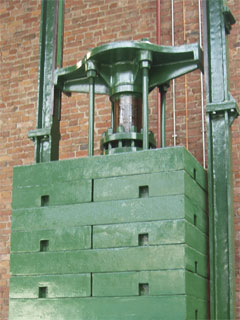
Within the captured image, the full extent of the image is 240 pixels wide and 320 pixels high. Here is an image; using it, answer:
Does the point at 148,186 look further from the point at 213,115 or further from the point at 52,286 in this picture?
the point at 52,286

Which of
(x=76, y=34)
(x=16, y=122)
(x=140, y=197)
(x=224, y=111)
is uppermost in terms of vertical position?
(x=76, y=34)

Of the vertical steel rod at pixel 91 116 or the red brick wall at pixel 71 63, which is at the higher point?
the red brick wall at pixel 71 63

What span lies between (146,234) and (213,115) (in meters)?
1.00

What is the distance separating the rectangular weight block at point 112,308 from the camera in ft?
11.3

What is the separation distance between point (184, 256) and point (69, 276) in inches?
29.9

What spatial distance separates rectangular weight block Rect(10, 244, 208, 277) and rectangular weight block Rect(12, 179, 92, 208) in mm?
335

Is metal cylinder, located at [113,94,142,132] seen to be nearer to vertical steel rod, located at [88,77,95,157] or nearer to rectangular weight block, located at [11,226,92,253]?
vertical steel rod, located at [88,77,95,157]

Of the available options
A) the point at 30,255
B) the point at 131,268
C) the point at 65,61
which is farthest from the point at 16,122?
the point at 131,268

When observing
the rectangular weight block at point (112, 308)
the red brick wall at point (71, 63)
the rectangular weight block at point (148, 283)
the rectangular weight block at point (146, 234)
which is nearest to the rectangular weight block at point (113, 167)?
the rectangular weight block at point (146, 234)

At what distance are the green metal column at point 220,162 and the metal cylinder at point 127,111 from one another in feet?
1.69

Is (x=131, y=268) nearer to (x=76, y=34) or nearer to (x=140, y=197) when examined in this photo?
(x=140, y=197)

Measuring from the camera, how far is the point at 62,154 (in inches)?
250

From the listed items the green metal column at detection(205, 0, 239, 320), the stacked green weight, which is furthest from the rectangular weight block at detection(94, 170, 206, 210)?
the green metal column at detection(205, 0, 239, 320)

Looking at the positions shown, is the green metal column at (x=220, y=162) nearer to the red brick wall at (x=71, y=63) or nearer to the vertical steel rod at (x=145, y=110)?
the vertical steel rod at (x=145, y=110)
